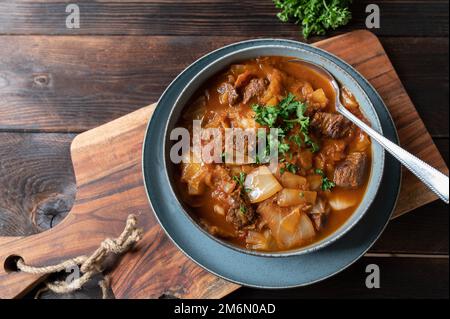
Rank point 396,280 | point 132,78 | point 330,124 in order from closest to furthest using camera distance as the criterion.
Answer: point 330,124 → point 396,280 → point 132,78

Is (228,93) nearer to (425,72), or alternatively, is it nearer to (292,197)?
(292,197)

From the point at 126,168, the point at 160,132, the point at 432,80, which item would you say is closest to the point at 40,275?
the point at 126,168

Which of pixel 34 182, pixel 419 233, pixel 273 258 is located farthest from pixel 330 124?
pixel 34 182

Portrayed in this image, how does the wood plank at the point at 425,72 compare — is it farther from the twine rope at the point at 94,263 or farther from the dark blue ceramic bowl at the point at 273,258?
the twine rope at the point at 94,263

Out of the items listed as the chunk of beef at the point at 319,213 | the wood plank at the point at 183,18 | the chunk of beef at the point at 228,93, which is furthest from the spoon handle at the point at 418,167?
the wood plank at the point at 183,18
